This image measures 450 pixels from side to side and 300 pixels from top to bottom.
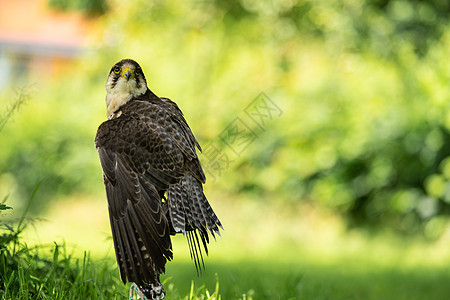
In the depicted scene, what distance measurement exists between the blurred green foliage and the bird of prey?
13.8 feet

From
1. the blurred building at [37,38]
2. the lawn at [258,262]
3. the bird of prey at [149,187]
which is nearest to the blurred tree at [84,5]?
the blurred building at [37,38]

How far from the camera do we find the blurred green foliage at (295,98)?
8297 millimetres

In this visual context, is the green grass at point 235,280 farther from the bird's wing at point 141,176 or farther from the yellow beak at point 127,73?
the yellow beak at point 127,73

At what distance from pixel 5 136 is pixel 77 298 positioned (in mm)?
8291

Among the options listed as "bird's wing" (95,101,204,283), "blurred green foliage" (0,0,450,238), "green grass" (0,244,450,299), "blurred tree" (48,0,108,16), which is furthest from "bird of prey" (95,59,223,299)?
"blurred tree" (48,0,108,16)

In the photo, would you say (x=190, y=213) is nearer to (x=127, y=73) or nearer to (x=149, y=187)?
(x=149, y=187)

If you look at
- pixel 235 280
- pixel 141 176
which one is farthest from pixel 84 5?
pixel 141 176

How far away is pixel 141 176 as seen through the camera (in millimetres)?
2951

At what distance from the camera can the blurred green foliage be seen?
327 inches

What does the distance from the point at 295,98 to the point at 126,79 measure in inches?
248

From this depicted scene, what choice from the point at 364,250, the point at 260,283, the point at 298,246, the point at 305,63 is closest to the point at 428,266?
the point at 364,250

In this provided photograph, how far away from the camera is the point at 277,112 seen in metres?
9.23

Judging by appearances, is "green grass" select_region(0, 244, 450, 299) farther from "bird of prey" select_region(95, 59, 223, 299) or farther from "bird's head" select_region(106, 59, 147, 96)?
"bird's head" select_region(106, 59, 147, 96)

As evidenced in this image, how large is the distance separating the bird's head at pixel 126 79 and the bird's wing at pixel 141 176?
0.18 meters
